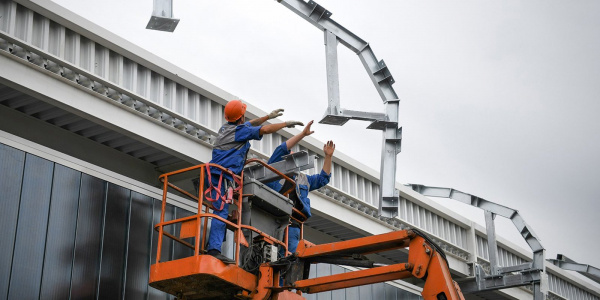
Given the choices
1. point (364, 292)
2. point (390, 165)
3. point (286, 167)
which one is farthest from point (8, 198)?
point (364, 292)

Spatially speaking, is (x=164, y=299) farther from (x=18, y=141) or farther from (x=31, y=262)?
(x=18, y=141)

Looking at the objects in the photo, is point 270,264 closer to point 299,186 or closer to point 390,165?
point 299,186

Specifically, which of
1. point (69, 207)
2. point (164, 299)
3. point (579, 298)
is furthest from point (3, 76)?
point (579, 298)

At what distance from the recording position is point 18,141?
1468 centimetres

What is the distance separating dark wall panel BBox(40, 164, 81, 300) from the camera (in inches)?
578

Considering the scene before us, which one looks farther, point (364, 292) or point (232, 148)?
point (364, 292)

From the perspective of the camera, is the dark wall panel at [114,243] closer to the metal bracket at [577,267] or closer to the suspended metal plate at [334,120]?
the suspended metal plate at [334,120]

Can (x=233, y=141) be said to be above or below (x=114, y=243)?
above

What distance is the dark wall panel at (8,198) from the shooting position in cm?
1402

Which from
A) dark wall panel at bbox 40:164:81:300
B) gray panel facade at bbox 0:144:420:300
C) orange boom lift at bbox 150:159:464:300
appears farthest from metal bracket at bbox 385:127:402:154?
dark wall panel at bbox 40:164:81:300

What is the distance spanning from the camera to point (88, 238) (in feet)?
51.2

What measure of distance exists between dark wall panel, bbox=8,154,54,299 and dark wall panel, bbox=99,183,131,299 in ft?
4.50

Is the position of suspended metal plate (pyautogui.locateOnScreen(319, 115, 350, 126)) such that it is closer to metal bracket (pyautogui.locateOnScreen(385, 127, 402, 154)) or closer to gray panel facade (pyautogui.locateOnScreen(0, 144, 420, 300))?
metal bracket (pyautogui.locateOnScreen(385, 127, 402, 154))

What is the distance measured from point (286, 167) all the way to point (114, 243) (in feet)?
11.9
